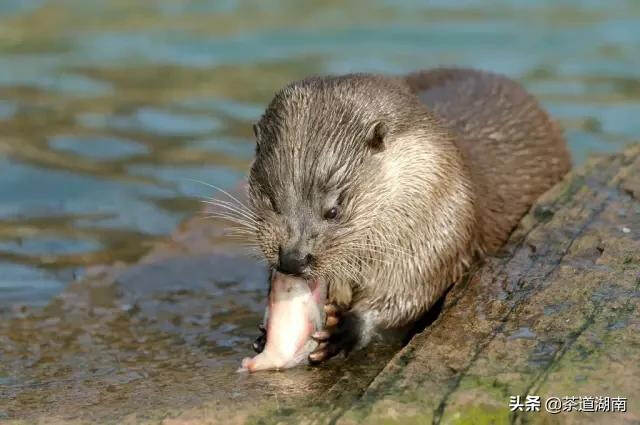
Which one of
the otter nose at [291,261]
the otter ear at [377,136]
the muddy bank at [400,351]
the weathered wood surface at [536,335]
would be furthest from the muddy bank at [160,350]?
the otter ear at [377,136]

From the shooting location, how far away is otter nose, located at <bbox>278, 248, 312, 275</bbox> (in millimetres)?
3031

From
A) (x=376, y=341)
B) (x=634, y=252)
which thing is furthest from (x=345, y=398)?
(x=634, y=252)

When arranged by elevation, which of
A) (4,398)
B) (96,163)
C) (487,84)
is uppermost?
(487,84)

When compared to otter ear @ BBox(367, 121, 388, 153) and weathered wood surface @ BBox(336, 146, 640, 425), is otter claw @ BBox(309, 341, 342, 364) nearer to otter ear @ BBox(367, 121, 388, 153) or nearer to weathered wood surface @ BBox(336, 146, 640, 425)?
weathered wood surface @ BBox(336, 146, 640, 425)

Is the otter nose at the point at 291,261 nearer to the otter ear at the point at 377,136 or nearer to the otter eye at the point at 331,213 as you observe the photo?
the otter eye at the point at 331,213

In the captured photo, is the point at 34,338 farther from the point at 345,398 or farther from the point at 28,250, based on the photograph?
the point at 345,398

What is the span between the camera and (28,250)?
4.93 m

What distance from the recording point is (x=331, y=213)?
3.18 m

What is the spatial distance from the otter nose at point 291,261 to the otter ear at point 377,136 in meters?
0.43

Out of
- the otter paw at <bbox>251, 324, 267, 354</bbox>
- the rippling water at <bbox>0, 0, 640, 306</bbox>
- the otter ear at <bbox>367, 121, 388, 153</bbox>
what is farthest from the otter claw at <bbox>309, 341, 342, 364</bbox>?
the rippling water at <bbox>0, 0, 640, 306</bbox>

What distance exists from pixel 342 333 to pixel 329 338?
0.07 m

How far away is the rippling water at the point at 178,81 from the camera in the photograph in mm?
5351

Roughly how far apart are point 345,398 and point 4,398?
37.2 inches

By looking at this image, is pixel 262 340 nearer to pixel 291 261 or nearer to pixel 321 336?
pixel 321 336
